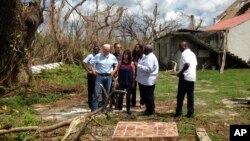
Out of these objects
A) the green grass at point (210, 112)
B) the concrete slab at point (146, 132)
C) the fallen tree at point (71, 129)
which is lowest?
the green grass at point (210, 112)

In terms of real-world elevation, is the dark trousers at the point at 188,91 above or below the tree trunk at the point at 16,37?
below

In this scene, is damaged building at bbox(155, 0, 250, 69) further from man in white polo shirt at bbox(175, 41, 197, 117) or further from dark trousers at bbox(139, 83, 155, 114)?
man in white polo shirt at bbox(175, 41, 197, 117)

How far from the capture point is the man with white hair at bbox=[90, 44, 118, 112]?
11078mm

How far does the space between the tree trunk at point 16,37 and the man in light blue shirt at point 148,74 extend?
5805mm

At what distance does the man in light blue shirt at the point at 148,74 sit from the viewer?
10977 millimetres

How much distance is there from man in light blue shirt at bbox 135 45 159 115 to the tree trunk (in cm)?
581

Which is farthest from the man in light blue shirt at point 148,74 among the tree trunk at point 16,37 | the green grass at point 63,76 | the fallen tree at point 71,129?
the green grass at point 63,76

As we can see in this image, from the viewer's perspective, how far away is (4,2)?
14.7 meters

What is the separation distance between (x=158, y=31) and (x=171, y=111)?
31.8 metres

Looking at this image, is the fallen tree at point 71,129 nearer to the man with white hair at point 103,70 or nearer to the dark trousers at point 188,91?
the man with white hair at point 103,70

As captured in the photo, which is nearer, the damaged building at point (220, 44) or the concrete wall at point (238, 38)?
the damaged building at point (220, 44)

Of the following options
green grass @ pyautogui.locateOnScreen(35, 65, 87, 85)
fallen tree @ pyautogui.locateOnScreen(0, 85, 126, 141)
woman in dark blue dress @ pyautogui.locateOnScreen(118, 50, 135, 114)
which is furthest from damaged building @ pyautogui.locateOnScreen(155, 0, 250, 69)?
fallen tree @ pyautogui.locateOnScreen(0, 85, 126, 141)

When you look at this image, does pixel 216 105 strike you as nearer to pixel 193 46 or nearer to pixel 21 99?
pixel 21 99

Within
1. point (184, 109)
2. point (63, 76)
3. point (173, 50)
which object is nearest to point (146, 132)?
point (184, 109)
